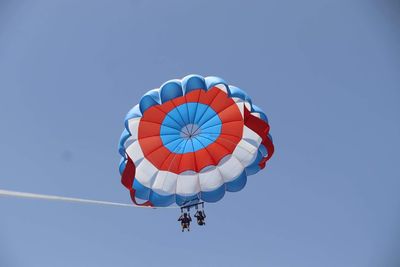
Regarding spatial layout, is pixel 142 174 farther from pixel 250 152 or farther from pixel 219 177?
pixel 250 152

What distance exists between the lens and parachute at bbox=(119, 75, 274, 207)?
16.4m

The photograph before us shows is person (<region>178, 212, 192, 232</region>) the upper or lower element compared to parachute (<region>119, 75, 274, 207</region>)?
lower

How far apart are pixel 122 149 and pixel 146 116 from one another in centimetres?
139

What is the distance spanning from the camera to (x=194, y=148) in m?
17.2

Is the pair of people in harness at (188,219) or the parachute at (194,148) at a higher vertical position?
the parachute at (194,148)

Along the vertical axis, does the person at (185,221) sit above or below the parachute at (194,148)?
below

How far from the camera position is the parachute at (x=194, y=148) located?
16359mm

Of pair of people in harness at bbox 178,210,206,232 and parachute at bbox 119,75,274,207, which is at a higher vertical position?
Answer: parachute at bbox 119,75,274,207

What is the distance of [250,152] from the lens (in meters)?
17.1

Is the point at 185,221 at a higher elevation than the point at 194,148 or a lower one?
lower

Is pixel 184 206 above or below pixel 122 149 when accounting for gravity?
below
